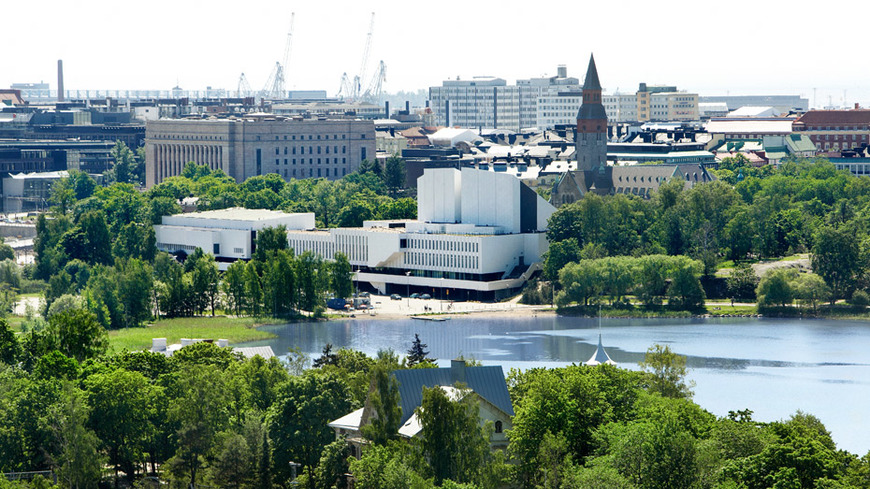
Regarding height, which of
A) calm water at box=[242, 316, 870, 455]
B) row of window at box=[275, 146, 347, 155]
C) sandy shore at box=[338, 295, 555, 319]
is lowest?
calm water at box=[242, 316, 870, 455]

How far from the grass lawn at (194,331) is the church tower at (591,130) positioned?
40.0 m

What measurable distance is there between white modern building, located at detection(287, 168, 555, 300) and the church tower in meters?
22.1

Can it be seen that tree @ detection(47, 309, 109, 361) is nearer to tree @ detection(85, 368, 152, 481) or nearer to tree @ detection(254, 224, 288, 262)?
tree @ detection(85, 368, 152, 481)

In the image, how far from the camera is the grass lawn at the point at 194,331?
221 feet

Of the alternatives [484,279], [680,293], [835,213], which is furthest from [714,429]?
[835,213]

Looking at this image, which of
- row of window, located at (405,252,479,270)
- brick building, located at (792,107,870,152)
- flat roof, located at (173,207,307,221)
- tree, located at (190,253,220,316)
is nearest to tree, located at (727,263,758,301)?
row of window, located at (405,252,479,270)

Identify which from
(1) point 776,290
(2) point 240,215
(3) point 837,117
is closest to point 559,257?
(1) point 776,290

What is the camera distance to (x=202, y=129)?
141 metres

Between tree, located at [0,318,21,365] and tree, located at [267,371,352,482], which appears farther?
tree, located at [0,318,21,365]

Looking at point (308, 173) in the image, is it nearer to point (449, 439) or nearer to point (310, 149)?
point (310, 149)

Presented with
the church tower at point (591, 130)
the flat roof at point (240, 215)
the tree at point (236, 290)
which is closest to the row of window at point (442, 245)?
the flat roof at point (240, 215)

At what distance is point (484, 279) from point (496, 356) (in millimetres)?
21223

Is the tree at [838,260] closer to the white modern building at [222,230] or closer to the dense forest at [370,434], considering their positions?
the white modern building at [222,230]

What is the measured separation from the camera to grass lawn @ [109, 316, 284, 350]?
67.4 metres
